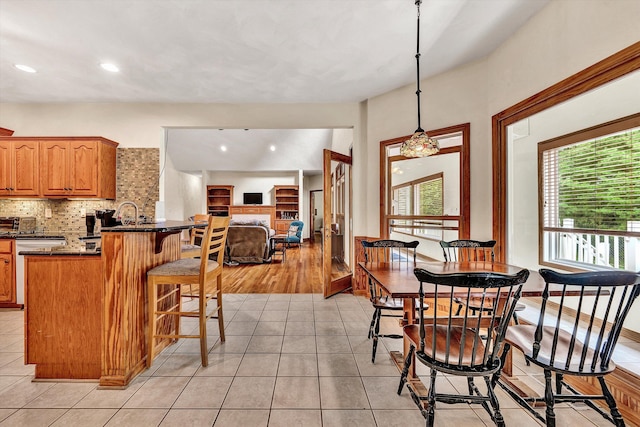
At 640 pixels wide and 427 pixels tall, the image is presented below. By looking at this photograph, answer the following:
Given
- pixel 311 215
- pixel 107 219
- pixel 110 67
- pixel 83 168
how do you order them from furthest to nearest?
1. pixel 311 215
2. pixel 83 168
3. pixel 110 67
4. pixel 107 219

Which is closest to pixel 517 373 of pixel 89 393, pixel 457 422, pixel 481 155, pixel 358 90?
pixel 457 422

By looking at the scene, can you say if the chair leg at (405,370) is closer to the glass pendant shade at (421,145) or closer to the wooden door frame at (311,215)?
the glass pendant shade at (421,145)

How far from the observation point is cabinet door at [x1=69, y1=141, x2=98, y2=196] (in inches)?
149

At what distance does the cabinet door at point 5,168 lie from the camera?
148 inches

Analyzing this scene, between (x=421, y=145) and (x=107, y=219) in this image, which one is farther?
(x=107, y=219)

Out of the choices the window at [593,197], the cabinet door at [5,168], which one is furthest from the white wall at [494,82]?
the cabinet door at [5,168]

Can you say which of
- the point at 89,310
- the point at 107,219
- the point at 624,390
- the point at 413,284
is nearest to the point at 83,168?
the point at 107,219

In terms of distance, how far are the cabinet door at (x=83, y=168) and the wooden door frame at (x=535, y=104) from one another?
4.83 metres

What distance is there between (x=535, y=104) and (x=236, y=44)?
2738 millimetres

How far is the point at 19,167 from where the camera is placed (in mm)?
3777

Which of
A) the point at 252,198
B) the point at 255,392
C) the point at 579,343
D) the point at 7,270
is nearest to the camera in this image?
the point at 579,343

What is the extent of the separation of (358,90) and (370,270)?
2.55 metres

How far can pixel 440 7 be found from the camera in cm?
225

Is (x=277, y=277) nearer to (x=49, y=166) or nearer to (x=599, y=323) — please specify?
(x=49, y=166)
